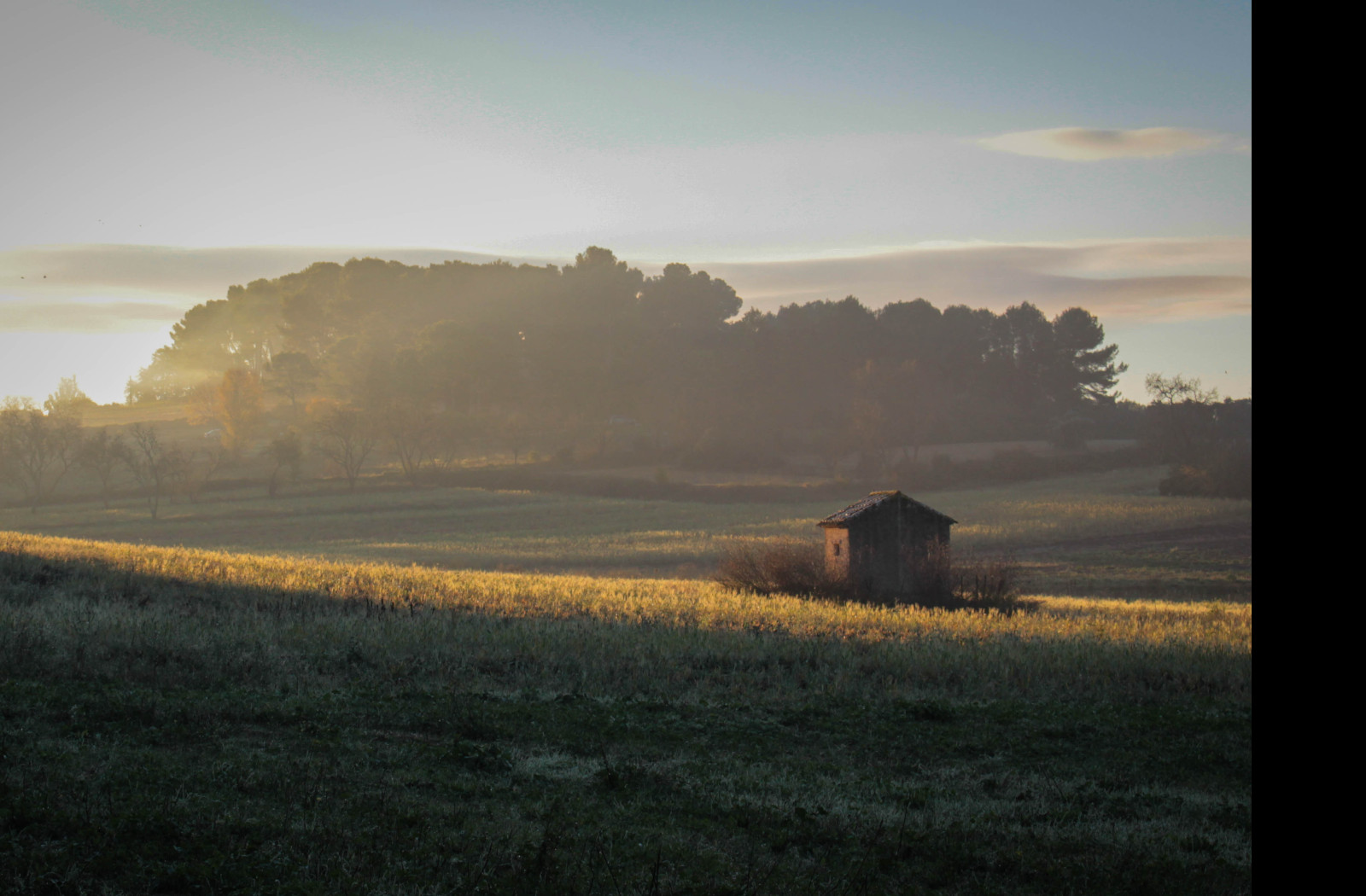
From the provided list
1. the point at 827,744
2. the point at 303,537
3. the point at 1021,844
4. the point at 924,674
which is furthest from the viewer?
the point at 303,537

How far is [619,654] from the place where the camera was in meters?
16.9

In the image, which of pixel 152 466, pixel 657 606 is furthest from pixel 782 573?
pixel 152 466

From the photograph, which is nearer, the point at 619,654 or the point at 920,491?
the point at 619,654

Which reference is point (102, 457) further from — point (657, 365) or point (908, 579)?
point (908, 579)

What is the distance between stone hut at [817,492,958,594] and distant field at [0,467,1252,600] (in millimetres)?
9430

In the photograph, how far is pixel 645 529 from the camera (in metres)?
55.1

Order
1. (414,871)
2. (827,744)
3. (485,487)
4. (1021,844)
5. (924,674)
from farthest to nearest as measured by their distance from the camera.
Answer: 1. (485,487)
2. (924,674)
3. (827,744)
4. (1021,844)
5. (414,871)

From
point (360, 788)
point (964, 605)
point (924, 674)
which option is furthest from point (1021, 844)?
point (964, 605)

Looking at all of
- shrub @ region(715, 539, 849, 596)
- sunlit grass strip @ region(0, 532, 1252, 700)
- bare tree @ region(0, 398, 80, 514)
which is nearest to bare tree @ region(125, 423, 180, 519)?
bare tree @ region(0, 398, 80, 514)

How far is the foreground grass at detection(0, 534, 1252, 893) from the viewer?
6.74m

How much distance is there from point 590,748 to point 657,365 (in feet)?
291
